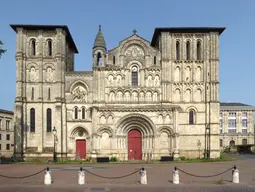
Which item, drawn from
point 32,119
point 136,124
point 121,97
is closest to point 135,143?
point 136,124

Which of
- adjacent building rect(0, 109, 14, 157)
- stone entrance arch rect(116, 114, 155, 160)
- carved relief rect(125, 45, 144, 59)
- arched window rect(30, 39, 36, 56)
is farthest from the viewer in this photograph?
adjacent building rect(0, 109, 14, 157)

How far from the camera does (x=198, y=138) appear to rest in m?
40.9

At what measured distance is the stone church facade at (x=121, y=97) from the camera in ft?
132

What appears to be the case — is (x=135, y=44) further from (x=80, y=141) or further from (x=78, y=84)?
(x=80, y=141)

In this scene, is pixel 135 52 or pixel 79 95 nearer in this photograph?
pixel 79 95

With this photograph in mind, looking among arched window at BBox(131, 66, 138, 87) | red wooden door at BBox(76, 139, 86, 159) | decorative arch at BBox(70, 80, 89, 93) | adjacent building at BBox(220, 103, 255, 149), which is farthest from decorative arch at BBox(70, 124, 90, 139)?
adjacent building at BBox(220, 103, 255, 149)

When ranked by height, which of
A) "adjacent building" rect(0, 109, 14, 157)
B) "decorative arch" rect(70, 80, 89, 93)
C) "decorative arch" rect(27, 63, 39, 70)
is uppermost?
"decorative arch" rect(27, 63, 39, 70)

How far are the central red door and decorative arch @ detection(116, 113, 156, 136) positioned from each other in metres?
0.66

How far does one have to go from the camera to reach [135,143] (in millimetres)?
41469

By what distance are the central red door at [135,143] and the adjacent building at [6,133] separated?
37804 millimetres

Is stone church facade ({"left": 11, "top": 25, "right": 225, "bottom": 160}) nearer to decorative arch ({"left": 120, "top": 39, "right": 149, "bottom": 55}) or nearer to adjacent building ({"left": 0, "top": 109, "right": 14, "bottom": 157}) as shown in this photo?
decorative arch ({"left": 120, "top": 39, "right": 149, "bottom": 55})

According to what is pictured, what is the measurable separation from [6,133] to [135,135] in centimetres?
4019

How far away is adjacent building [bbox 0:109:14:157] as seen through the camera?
6725 centimetres

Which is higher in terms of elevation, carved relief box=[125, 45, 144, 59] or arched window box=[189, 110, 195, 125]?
carved relief box=[125, 45, 144, 59]
